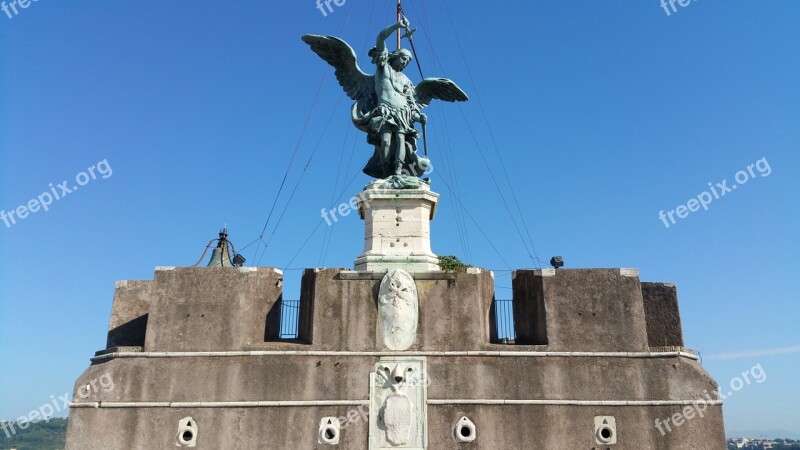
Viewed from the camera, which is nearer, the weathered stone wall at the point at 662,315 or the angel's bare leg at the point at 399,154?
the weathered stone wall at the point at 662,315

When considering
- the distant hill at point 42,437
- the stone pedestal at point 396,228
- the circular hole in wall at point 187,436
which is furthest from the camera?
the distant hill at point 42,437

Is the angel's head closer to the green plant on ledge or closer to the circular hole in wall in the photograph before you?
the green plant on ledge

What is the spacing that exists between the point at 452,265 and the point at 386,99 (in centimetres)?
427

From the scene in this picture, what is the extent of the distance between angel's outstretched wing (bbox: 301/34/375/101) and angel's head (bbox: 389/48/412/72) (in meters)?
0.63

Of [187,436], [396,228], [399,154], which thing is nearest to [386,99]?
[399,154]

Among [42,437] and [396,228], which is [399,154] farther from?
[42,437]

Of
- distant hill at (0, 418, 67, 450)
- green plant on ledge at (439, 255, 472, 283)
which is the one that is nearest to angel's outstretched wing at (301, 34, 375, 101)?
green plant on ledge at (439, 255, 472, 283)

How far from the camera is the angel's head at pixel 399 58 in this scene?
14.1 m

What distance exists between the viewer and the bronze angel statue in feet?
44.8

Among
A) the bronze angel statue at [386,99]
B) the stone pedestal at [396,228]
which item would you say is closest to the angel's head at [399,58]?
the bronze angel statue at [386,99]

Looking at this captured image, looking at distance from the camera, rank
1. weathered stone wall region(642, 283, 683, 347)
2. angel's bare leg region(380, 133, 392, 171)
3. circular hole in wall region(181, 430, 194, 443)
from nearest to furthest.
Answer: circular hole in wall region(181, 430, 194, 443) < weathered stone wall region(642, 283, 683, 347) < angel's bare leg region(380, 133, 392, 171)

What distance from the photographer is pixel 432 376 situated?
37.3 feet

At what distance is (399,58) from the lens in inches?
555

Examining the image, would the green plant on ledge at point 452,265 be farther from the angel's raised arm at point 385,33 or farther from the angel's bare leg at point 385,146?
the angel's raised arm at point 385,33
